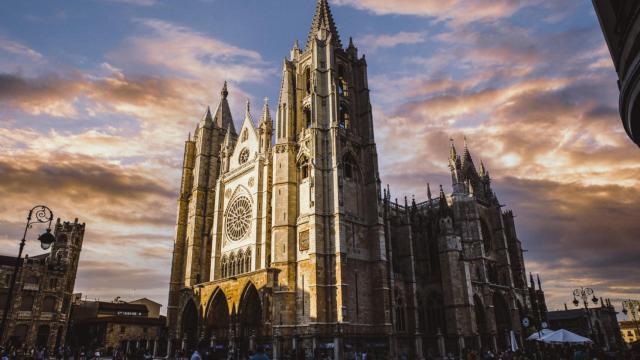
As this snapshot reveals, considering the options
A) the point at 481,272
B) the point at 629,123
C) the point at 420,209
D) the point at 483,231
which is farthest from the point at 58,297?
the point at 629,123

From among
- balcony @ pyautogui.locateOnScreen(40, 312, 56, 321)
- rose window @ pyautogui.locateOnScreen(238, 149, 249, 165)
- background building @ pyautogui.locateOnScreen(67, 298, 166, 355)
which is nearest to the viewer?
rose window @ pyautogui.locateOnScreen(238, 149, 249, 165)

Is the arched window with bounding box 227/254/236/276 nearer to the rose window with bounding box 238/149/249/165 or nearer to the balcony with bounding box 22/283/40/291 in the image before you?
the rose window with bounding box 238/149/249/165

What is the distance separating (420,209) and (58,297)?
1663 inches

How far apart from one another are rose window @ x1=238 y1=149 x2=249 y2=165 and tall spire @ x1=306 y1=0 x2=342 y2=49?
12.1m

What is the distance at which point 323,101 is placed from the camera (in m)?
35.9

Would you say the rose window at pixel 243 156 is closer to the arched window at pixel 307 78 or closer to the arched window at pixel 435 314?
the arched window at pixel 307 78

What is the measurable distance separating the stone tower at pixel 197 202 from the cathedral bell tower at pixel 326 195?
12961 millimetres

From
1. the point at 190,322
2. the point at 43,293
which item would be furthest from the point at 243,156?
the point at 43,293

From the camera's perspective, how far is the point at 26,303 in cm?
4291

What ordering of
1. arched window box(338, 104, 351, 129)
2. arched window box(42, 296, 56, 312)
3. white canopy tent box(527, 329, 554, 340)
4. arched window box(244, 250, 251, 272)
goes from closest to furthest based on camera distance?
white canopy tent box(527, 329, 554, 340)
arched window box(244, 250, 251, 272)
arched window box(338, 104, 351, 129)
arched window box(42, 296, 56, 312)

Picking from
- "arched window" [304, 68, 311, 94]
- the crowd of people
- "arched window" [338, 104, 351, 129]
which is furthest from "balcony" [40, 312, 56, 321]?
"arched window" [338, 104, 351, 129]

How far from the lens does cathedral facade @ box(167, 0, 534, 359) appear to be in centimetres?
3041

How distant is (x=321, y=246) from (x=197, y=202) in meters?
19.5

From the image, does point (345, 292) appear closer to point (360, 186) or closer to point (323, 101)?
point (360, 186)
